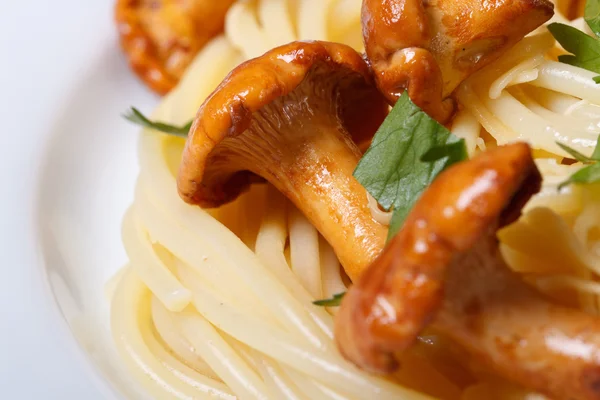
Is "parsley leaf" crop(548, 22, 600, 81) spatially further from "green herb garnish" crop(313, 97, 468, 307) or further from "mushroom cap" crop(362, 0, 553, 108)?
"green herb garnish" crop(313, 97, 468, 307)

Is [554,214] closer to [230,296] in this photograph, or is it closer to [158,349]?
[230,296]

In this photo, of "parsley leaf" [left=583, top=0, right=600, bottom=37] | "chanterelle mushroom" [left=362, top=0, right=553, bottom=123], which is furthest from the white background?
"parsley leaf" [left=583, top=0, right=600, bottom=37]

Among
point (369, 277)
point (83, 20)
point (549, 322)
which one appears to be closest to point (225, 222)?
point (369, 277)

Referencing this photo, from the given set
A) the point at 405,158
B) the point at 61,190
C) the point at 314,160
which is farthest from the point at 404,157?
the point at 61,190

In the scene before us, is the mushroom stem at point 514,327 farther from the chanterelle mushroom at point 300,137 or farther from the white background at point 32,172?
the white background at point 32,172

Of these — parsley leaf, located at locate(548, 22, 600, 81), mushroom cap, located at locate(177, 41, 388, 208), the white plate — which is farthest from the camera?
the white plate

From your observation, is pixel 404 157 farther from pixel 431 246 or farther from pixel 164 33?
pixel 164 33
